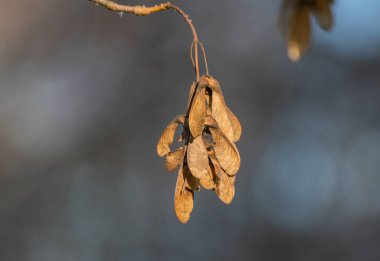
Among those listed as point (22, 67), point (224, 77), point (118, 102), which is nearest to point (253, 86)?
point (224, 77)

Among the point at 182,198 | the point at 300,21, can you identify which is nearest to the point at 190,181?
the point at 182,198

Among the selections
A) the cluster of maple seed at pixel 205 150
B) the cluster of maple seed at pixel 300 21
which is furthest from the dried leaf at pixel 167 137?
the cluster of maple seed at pixel 300 21

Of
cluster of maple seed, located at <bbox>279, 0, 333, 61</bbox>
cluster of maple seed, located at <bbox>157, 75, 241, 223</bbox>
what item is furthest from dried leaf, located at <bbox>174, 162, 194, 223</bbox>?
cluster of maple seed, located at <bbox>279, 0, 333, 61</bbox>

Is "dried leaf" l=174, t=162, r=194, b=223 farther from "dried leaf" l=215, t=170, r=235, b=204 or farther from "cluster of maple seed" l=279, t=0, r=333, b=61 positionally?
"cluster of maple seed" l=279, t=0, r=333, b=61

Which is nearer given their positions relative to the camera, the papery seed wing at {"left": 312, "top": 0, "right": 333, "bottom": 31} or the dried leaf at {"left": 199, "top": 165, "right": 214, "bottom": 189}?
the papery seed wing at {"left": 312, "top": 0, "right": 333, "bottom": 31}

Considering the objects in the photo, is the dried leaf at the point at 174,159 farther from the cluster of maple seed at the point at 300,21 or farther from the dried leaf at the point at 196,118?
the cluster of maple seed at the point at 300,21

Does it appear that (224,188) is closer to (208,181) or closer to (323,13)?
(208,181)

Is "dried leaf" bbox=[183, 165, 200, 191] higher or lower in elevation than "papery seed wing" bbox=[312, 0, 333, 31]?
lower

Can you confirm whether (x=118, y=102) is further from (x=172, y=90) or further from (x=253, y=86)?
(x=253, y=86)

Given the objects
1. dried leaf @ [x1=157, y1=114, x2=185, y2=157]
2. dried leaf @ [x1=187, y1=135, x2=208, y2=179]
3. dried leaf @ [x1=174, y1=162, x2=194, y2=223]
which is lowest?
dried leaf @ [x1=174, y1=162, x2=194, y2=223]
